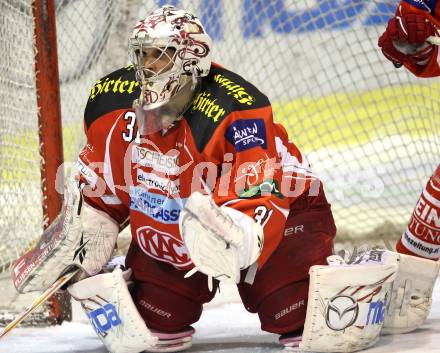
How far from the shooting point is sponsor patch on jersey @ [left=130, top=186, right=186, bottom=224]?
105 inches

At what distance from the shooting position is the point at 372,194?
4441 millimetres

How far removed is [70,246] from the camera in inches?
109

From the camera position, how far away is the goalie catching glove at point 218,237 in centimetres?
231

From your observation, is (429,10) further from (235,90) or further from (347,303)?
(347,303)

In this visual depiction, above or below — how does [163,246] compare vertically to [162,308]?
above

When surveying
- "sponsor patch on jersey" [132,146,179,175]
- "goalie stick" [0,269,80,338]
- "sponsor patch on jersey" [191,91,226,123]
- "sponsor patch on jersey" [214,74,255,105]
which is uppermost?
"sponsor patch on jersey" [214,74,255,105]

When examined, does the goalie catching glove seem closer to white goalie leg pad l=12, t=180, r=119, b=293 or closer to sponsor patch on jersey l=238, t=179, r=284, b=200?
sponsor patch on jersey l=238, t=179, r=284, b=200

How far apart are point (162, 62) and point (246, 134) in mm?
274

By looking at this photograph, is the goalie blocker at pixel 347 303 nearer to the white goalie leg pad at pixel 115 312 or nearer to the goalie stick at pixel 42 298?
the white goalie leg pad at pixel 115 312

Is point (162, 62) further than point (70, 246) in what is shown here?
No

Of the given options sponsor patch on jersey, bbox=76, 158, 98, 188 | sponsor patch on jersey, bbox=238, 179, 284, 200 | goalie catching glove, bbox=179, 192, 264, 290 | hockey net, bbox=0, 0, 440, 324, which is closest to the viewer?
goalie catching glove, bbox=179, 192, 264, 290

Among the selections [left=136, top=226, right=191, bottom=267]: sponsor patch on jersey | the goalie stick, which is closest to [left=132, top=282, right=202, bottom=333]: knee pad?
[left=136, top=226, right=191, bottom=267]: sponsor patch on jersey

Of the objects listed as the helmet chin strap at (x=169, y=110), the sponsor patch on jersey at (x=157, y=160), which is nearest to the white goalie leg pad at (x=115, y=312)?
the sponsor patch on jersey at (x=157, y=160)

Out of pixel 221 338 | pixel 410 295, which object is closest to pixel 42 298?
pixel 221 338
